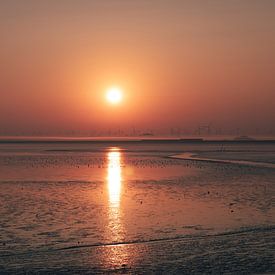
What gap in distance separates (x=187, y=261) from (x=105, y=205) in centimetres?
1210

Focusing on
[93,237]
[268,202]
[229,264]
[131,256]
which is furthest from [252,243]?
[268,202]

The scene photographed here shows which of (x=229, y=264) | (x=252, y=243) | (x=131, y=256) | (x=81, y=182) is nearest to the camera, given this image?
(x=229, y=264)

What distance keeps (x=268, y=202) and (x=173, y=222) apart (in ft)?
26.5

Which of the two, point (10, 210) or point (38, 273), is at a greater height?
point (10, 210)

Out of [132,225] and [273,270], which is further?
[132,225]

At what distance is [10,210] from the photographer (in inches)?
929

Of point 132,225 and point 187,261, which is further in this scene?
point 132,225

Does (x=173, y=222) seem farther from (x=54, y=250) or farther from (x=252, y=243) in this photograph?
(x=54, y=250)

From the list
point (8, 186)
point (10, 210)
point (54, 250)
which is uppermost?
point (8, 186)

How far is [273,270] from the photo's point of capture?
522 inches

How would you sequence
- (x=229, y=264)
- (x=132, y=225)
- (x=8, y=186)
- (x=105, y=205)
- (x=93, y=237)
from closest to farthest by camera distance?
(x=229, y=264), (x=93, y=237), (x=132, y=225), (x=105, y=205), (x=8, y=186)

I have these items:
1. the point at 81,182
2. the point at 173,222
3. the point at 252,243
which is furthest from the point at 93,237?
the point at 81,182

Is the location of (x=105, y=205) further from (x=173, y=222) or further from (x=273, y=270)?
(x=273, y=270)

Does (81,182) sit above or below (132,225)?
above
